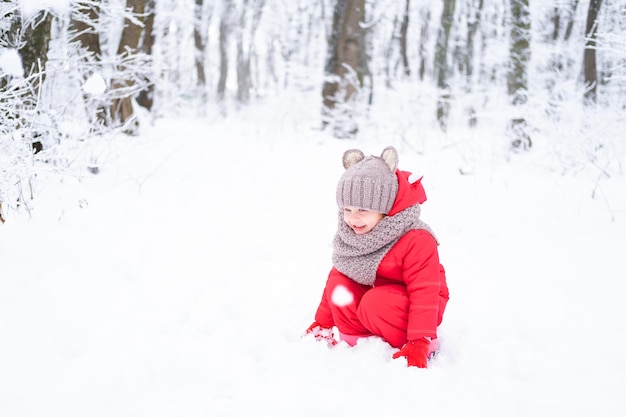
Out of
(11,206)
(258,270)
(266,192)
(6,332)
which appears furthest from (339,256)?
(266,192)

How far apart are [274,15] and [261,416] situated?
78.3ft

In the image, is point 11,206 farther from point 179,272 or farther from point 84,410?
point 84,410

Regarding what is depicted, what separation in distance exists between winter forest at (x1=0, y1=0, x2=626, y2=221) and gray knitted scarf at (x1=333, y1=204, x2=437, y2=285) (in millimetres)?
1677

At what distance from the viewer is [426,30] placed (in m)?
20.9

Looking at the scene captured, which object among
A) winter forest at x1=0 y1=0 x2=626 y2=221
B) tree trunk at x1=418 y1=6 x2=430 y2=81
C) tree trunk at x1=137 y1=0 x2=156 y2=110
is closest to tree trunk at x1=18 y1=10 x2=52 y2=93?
winter forest at x1=0 y1=0 x2=626 y2=221

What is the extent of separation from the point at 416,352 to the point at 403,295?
0.82ft

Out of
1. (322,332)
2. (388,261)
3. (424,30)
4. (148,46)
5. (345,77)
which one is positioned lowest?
(322,332)

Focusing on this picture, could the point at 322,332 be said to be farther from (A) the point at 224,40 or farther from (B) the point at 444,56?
(A) the point at 224,40

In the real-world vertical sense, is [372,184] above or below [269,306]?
above

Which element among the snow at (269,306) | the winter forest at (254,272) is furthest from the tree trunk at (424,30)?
the snow at (269,306)

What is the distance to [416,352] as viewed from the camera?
181 centimetres

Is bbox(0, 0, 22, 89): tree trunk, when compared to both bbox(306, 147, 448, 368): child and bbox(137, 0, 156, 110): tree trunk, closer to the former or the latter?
bbox(306, 147, 448, 368): child

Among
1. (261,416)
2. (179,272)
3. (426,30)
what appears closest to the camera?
(261,416)

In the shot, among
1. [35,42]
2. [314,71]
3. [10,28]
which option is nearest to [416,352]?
[10,28]
